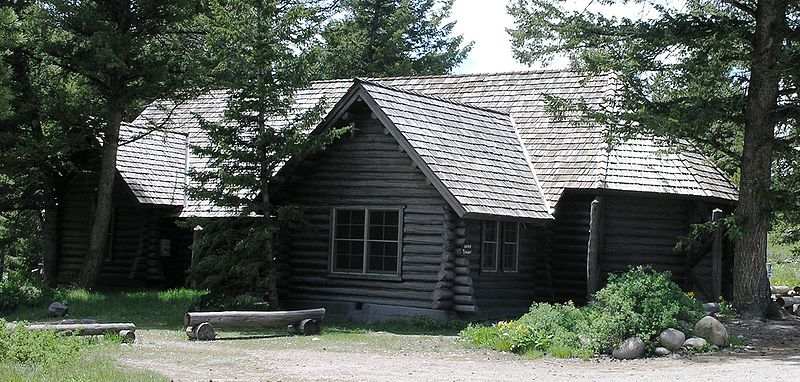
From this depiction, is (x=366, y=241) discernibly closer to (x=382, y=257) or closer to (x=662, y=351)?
(x=382, y=257)

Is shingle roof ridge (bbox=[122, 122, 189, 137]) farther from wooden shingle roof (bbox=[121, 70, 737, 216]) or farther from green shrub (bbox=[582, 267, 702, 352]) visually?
green shrub (bbox=[582, 267, 702, 352])

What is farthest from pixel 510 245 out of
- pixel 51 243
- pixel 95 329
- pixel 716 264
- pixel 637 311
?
pixel 51 243

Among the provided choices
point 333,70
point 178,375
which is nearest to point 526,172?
point 178,375

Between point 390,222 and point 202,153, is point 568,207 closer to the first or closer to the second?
point 390,222

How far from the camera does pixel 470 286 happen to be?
74.1 feet

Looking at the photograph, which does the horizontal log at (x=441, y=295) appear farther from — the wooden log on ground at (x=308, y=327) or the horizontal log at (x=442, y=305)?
the wooden log on ground at (x=308, y=327)

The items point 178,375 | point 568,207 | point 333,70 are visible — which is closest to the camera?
point 178,375

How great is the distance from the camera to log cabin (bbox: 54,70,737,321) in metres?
22.8

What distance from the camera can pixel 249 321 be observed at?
20.1 metres

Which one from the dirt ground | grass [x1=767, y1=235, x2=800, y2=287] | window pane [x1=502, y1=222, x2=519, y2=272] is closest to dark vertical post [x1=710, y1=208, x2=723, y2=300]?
the dirt ground

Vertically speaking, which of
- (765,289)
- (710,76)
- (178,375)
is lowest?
(178,375)

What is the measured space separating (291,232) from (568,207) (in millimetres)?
7018

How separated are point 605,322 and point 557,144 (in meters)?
10.3

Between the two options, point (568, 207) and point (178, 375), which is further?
point (568, 207)
